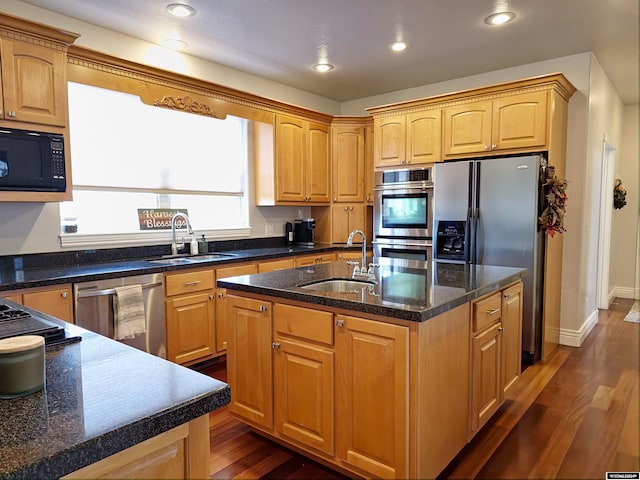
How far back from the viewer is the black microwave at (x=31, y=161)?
2572 mm

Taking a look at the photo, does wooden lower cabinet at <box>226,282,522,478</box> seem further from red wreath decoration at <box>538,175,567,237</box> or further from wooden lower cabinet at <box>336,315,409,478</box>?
red wreath decoration at <box>538,175,567,237</box>

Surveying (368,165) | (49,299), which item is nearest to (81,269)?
(49,299)

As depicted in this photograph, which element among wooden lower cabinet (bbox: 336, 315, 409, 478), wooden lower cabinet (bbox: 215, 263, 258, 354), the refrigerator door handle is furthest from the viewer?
the refrigerator door handle

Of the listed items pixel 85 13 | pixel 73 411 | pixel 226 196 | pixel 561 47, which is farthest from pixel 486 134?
pixel 73 411

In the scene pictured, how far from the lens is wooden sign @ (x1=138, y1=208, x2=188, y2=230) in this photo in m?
3.72

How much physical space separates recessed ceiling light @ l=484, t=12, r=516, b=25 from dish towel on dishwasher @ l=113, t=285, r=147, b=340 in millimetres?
3236

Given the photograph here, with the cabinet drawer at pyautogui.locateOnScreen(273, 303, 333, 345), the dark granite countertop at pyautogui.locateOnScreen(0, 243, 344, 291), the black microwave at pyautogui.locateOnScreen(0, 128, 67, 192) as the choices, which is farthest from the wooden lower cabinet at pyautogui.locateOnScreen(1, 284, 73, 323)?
the cabinet drawer at pyautogui.locateOnScreen(273, 303, 333, 345)

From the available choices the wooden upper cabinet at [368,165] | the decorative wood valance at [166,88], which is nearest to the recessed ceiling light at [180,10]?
the decorative wood valance at [166,88]

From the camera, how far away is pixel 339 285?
2.43 metres

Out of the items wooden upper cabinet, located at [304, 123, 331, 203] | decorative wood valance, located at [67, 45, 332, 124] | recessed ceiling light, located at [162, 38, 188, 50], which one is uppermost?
recessed ceiling light, located at [162, 38, 188, 50]

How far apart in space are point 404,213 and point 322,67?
5.60 ft

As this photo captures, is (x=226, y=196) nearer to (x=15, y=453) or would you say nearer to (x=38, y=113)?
(x=38, y=113)

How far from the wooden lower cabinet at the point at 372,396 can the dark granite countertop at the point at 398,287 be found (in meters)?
0.09

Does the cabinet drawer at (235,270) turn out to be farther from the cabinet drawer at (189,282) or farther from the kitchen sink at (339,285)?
the kitchen sink at (339,285)
